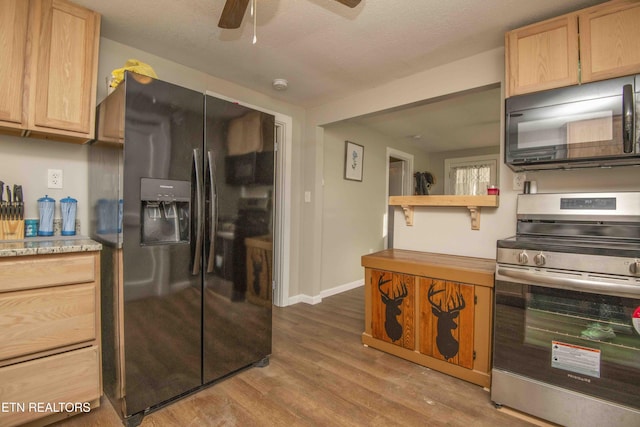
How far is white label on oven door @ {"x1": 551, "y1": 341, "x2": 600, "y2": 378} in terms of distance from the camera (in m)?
1.49

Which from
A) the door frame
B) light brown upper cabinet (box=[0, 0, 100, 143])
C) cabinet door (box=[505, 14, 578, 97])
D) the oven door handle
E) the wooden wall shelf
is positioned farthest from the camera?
the door frame

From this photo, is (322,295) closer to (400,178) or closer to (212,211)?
(212,211)

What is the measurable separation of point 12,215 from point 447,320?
9.25 ft

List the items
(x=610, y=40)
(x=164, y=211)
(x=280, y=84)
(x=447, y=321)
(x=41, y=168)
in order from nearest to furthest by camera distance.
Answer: (x=610, y=40) → (x=164, y=211) → (x=41, y=168) → (x=447, y=321) → (x=280, y=84)

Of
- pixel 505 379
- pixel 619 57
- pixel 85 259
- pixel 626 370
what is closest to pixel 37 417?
pixel 85 259

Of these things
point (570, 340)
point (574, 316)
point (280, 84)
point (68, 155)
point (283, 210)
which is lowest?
point (570, 340)

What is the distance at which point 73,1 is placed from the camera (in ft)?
5.84

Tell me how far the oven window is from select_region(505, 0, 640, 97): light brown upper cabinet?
47.3 inches

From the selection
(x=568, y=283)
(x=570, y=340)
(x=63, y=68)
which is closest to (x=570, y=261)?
(x=568, y=283)

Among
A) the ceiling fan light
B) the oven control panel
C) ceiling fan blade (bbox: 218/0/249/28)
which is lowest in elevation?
the oven control panel

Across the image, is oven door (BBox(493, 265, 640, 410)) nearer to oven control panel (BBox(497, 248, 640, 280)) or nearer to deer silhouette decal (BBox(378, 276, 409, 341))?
oven control panel (BBox(497, 248, 640, 280))

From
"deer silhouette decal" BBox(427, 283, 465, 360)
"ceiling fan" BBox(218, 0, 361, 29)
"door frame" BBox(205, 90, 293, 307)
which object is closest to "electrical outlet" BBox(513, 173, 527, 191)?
"deer silhouette decal" BBox(427, 283, 465, 360)

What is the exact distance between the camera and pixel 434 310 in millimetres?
2143

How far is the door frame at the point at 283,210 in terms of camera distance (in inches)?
137
